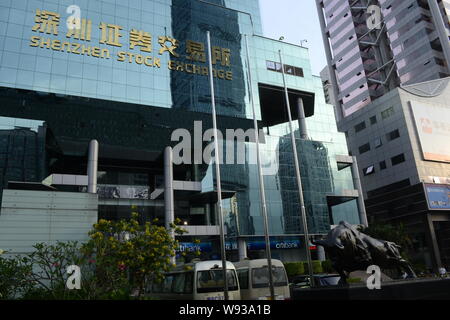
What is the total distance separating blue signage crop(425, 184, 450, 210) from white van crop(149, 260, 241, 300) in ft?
164

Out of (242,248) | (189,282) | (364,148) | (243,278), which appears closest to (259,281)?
(243,278)

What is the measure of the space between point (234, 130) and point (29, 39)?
1186 inches

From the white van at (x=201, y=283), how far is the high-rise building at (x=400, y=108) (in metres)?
49.7

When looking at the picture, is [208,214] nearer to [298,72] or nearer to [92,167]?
[92,167]

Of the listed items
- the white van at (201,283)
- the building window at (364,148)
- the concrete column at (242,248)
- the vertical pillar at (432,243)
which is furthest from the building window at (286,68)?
the white van at (201,283)

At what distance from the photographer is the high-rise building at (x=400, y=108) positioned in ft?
203

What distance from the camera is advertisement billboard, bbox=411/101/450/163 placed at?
210 ft

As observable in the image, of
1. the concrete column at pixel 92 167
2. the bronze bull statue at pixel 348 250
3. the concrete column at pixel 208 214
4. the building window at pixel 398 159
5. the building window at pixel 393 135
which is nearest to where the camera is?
the bronze bull statue at pixel 348 250

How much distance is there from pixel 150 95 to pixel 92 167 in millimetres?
12715

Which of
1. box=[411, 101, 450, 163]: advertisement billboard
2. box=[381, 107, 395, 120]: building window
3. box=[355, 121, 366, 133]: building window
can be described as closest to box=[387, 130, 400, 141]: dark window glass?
box=[411, 101, 450, 163]: advertisement billboard

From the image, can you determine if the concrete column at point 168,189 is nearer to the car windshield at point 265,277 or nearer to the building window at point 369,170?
the car windshield at point 265,277

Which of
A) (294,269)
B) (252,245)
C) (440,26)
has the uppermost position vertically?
(440,26)

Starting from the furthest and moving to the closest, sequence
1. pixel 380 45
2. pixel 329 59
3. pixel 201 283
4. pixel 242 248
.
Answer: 1. pixel 329 59
2. pixel 380 45
3. pixel 242 248
4. pixel 201 283

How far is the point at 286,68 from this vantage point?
6550cm
